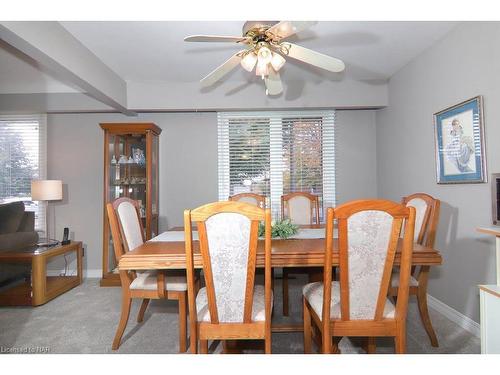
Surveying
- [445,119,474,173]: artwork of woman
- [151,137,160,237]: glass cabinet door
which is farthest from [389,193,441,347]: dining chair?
[151,137,160,237]: glass cabinet door

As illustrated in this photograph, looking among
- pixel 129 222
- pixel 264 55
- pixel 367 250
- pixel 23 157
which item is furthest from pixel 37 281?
pixel 367 250

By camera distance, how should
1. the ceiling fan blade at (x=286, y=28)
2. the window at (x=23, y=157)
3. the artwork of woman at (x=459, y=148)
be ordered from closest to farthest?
the ceiling fan blade at (x=286, y=28), the artwork of woman at (x=459, y=148), the window at (x=23, y=157)

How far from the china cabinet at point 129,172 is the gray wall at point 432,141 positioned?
114 inches

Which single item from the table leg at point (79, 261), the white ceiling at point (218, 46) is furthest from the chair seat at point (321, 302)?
the table leg at point (79, 261)

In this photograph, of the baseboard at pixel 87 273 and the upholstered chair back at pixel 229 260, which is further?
the baseboard at pixel 87 273

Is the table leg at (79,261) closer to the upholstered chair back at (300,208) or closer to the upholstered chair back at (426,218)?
the upholstered chair back at (300,208)

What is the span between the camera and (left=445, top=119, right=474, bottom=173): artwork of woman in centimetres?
222

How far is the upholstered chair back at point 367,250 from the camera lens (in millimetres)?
1334

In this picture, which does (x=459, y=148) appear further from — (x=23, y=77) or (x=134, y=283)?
(x=23, y=77)

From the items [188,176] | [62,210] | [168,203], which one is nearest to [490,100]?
[188,176]

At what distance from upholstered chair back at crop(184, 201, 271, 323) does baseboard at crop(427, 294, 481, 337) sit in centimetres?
183

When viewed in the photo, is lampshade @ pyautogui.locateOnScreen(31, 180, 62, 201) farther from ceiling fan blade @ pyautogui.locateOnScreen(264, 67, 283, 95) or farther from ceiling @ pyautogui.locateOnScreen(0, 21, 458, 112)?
ceiling fan blade @ pyautogui.locateOnScreen(264, 67, 283, 95)
